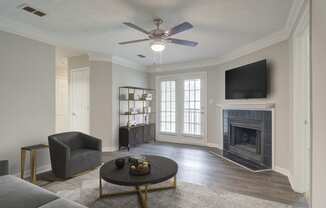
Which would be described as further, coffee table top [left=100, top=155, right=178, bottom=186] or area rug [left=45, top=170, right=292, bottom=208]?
area rug [left=45, top=170, right=292, bottom=208]

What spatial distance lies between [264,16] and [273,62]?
1.16 m

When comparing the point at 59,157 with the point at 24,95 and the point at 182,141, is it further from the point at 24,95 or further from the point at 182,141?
the point at 182,141

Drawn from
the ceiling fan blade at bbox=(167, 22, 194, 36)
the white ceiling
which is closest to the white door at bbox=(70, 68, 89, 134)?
the white ceiling

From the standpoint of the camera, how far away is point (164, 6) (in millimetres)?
2574

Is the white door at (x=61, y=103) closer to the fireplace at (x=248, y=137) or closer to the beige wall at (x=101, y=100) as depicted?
the beige wall at (x=101, y=100)

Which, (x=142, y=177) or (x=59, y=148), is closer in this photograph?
(x=142, y=177)

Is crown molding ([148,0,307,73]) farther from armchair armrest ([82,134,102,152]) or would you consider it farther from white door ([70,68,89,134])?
armchair armrest ([82,134,102,152])

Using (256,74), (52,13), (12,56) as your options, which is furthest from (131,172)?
(256,74)

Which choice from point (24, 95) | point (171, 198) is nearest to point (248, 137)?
point (171, 198)

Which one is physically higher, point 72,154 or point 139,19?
point 139,19

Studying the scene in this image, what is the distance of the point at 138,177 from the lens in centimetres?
223

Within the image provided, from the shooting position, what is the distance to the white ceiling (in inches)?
99.0

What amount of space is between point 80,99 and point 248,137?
4.73m

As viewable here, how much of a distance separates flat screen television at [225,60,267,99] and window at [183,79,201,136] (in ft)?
3.95
